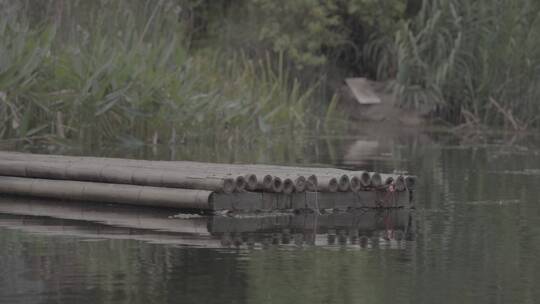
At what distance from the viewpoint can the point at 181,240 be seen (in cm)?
1066

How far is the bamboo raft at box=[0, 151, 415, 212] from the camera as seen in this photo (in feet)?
41.4

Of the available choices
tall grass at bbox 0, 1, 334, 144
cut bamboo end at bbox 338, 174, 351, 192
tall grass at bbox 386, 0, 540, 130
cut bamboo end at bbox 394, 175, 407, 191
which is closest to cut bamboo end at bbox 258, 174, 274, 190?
cut bamboo end at bbox 338, 174, 351, 192

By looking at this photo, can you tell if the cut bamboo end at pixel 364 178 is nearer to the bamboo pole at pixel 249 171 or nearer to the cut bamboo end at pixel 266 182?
the bamboo pole at pixel 249 171

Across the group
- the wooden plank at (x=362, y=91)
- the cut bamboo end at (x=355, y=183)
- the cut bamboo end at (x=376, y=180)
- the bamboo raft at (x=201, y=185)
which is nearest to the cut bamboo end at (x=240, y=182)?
the bamboo raft at (x=201, y=185)

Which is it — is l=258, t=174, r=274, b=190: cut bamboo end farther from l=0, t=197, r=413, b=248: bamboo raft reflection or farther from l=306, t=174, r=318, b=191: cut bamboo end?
l=306, t=174, r=318, b=191: cut bamboo end

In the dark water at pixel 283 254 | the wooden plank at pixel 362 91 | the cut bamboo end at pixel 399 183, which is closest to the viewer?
the dark water at pixel 283 254

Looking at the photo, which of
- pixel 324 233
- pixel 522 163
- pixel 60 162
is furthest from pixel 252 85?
pixel 324 233

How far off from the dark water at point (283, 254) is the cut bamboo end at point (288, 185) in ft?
0.87

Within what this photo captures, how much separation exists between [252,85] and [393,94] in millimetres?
8078

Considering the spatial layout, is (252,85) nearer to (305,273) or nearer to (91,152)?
(91,152)

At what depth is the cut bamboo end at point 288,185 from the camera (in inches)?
502

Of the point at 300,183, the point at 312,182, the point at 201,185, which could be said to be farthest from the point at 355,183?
the point at 201,185

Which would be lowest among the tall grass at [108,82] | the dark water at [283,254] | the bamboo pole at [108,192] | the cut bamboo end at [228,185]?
the dark water at [283,254]

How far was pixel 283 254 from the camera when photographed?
392 inches
